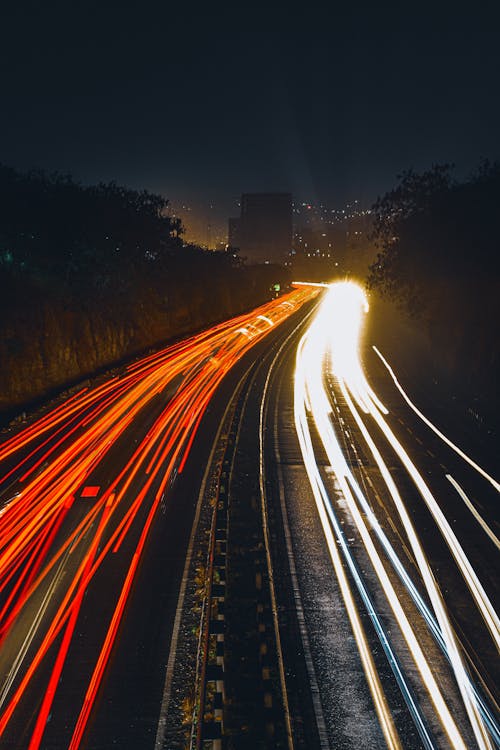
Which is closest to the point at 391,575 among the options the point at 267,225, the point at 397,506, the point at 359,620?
the point at 359,620

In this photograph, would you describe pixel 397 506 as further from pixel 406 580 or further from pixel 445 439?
pixel 445 439

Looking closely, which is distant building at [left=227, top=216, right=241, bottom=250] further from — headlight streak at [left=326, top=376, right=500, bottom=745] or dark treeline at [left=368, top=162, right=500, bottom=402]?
headlight streak at [left=326, top=376, right=500, bottom=745]

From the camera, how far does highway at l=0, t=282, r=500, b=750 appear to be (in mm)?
7727

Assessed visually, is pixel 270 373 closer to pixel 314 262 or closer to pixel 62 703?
pixel 62 703

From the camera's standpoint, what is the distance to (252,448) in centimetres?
1906

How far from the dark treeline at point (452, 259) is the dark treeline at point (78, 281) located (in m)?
18.6

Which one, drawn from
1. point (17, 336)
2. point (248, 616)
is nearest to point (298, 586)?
point (248, 616)

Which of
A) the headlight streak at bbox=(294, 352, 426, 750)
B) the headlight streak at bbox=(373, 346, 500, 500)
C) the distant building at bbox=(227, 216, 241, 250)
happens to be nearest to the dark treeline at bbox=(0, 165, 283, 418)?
the headlight streak at bbox=(294, 352, 426, 750)

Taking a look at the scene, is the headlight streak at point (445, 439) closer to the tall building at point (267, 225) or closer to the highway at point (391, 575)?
the highway at point (391, 575)

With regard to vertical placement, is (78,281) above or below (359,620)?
above

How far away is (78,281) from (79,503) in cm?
2151

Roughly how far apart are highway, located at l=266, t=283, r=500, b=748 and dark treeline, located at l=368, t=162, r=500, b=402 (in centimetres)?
1102

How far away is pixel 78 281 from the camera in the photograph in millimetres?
32531

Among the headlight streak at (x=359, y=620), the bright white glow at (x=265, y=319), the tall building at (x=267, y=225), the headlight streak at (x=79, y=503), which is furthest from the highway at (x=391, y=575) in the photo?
the tall building at (x=267, y=225)
